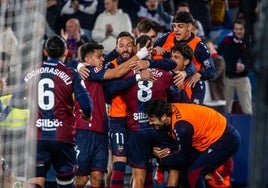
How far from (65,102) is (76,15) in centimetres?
512

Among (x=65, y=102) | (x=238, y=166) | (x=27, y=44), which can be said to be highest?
(x=27, y=44)

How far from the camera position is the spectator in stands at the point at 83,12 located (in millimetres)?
14086

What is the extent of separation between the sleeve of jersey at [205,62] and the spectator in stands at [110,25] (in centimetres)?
365

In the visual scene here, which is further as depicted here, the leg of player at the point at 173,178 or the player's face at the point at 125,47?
the player's face at the point at 125,47

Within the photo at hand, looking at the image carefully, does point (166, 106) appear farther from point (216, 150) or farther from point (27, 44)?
point (27, 44)

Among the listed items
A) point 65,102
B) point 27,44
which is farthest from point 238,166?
point 27,44

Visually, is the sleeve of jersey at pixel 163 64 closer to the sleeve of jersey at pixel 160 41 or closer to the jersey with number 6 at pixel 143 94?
the jersey with number 6 at pixel 143 94

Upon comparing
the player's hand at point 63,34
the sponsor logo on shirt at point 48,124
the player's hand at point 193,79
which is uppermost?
the player's hand at point 63,34

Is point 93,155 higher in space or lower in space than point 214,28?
lower

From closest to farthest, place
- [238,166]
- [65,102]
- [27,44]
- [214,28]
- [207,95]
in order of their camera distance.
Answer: [27,44], [65,102], [238,166], [207,95], [214,28]

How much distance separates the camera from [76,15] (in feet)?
46.3

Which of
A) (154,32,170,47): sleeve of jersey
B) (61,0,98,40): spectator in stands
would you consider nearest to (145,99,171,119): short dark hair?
(154,32,170,47): sleeve of jersey

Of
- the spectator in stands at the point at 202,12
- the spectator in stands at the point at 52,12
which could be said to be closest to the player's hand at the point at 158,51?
the spectator in stands at the point at 52,12

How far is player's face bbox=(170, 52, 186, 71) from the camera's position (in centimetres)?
939
